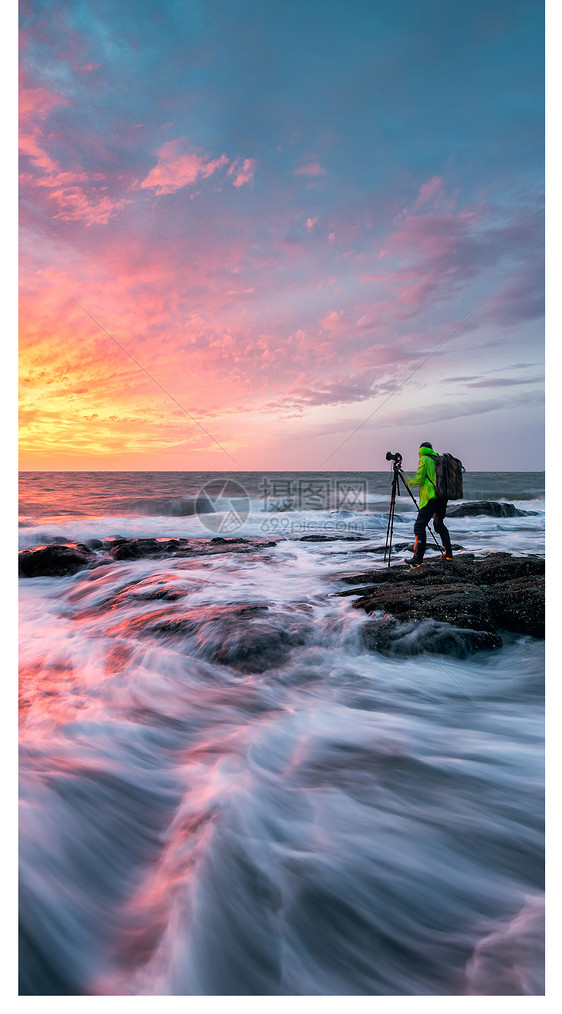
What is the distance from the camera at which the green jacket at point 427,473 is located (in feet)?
28.3

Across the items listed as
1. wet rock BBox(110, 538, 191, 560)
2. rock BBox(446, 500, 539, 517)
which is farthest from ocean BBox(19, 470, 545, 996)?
rock BBox(446, 500, 539, 517)

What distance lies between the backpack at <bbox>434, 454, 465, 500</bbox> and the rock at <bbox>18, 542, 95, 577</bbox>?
29.1 feet

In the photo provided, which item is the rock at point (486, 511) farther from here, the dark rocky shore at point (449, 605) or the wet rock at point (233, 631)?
the wet rock at point (233, 631)

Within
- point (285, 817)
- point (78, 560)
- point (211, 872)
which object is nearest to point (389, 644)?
point (285, 817)

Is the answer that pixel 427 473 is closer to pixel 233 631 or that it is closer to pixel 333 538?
pixel 233 631

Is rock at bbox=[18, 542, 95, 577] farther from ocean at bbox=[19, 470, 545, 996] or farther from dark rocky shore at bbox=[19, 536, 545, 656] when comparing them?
dark rocky shore at bbox=[19, 536, 545, 656]

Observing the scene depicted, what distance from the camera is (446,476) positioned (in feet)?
28.1

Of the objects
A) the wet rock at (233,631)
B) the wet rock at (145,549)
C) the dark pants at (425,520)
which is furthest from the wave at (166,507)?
the wet rock at (233,631)

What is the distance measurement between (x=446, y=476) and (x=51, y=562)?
9777mm

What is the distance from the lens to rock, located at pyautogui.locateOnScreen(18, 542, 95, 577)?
34.1ft
